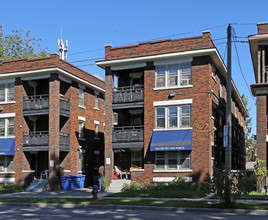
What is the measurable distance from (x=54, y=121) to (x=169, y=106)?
9.20 meters

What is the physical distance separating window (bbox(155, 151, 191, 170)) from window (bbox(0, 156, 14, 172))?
40.9ft

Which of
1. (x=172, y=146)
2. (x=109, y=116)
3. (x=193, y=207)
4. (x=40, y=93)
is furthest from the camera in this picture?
(x=40, y=93)

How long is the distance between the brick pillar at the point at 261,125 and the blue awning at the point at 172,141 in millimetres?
4402

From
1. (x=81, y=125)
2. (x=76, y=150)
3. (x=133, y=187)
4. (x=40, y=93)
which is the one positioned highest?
(x=40, y=93)

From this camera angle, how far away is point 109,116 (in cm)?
2869

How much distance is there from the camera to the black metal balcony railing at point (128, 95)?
28203 millimetres

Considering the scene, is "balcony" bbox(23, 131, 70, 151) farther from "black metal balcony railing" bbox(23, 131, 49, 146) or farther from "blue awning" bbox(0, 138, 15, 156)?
"blue awning" bbox(0, 138, 15, 156)

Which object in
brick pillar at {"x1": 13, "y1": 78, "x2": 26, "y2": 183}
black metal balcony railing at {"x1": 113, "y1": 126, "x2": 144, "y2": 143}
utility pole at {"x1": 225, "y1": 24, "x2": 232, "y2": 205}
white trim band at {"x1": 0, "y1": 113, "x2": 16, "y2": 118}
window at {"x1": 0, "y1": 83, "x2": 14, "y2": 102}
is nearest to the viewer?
utility pole at {"x1": 225, "y1": 24, "x2": 232, "y2": 205}

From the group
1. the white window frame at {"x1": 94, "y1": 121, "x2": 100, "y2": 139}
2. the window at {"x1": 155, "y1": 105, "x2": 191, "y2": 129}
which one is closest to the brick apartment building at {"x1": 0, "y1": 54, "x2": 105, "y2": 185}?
the white window frame at {"x1": 94, "y1": 121, "x2": 100, "y2": 139}

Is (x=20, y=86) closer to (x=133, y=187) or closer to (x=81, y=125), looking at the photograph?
(x=81, y=125)

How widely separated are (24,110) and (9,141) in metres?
2.80

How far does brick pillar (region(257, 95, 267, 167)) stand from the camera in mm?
24188

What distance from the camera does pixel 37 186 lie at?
29234mm

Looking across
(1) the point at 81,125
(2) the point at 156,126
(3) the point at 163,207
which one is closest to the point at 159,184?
(2) the point at 156,126
